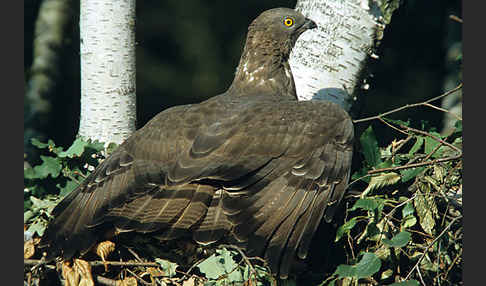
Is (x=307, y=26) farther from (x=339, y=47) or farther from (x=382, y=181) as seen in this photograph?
(x=382, y=181)

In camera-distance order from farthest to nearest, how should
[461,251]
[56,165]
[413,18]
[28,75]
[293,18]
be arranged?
[413,18]
[28,75]
[293,18]
[56,165]
[461,251]

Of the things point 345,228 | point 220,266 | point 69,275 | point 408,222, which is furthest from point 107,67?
point 408,222

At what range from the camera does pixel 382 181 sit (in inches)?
146

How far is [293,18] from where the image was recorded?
16.0 feet

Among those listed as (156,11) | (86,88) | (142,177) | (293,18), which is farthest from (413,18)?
(142,177)

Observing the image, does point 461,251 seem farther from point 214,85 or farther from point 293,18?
point 214,85

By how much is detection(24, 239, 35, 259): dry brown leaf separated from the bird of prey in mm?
118

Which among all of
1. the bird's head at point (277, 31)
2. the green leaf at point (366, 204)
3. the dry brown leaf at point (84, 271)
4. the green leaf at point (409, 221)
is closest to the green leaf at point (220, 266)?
the dry brown leaf at point (84, 271)

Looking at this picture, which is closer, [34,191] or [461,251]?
[461,251]

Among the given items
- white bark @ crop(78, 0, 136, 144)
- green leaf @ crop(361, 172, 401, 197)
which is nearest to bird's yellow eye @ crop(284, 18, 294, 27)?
white bark @ crop(78, 0, 136, 144)

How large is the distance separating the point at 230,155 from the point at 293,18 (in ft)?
5.34

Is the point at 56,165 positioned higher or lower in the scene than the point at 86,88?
lower

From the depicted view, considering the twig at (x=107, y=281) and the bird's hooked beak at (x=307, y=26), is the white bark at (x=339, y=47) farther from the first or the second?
the twig at (x=107, y=281)

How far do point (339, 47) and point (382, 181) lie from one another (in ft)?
4.70
